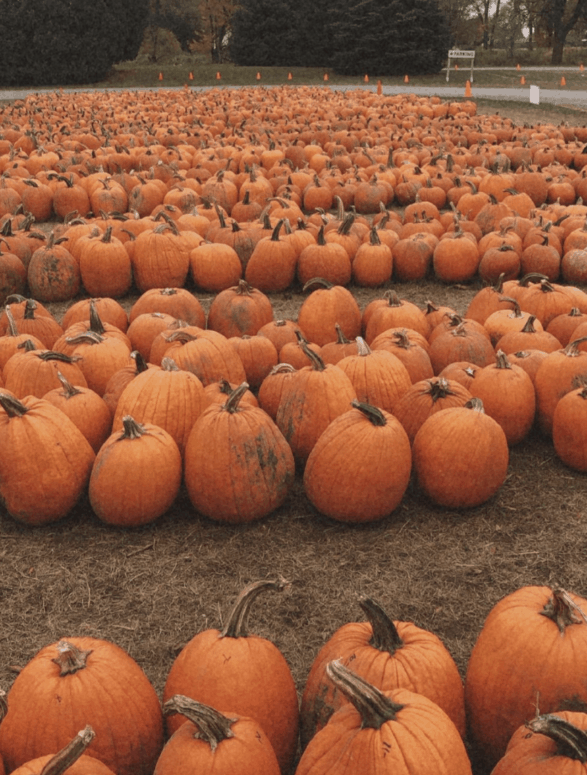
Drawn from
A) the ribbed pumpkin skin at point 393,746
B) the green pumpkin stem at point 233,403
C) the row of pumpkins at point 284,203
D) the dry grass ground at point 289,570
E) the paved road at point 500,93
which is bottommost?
the dry grass ground at point 289,570

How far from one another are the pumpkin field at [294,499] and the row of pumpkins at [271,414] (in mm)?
15

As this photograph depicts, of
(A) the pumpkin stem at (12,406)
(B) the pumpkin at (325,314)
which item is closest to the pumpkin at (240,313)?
(B) the pumpkin at (325,314)

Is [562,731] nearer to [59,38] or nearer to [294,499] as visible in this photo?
[294,499]

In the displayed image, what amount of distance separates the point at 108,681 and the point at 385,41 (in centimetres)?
4195

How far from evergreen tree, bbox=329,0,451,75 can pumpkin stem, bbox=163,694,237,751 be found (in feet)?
135

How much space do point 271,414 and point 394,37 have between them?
39.2 metres

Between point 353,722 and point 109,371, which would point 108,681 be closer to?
point 353,722

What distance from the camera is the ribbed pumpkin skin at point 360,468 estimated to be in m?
3.49

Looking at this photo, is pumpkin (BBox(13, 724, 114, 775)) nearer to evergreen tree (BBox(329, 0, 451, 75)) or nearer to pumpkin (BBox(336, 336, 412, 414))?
pumpkin (BBox(336, 336, 412, 414))

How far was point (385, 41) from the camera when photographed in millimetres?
39125

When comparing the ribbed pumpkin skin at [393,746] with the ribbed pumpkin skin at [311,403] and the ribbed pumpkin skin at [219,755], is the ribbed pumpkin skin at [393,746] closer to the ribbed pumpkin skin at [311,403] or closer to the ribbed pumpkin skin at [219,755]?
the ribbed pumpkin skin at [219,755]

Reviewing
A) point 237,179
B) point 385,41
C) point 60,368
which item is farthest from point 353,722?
point 385,41

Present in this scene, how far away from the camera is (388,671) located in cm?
206

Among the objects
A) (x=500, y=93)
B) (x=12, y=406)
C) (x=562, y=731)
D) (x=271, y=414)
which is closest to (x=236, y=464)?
(x=271, y=414)
